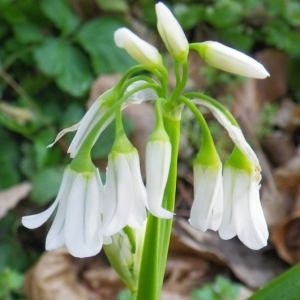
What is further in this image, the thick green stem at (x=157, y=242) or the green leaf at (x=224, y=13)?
the green leaf at (x=224, y=13)

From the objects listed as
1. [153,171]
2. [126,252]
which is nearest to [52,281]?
[126,252]

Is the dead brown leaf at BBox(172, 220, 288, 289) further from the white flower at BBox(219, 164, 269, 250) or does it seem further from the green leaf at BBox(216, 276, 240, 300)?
the white flower at BBox(219, 164, 269, 250)

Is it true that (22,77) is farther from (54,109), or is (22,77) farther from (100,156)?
(100,156)

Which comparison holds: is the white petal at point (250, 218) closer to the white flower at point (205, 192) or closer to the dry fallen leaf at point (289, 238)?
the white flower at point (205, 192)

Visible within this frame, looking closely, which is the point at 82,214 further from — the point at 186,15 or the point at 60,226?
the point at 186,15

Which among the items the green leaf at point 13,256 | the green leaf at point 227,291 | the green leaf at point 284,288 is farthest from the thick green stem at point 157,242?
the green leaf at point 13,256

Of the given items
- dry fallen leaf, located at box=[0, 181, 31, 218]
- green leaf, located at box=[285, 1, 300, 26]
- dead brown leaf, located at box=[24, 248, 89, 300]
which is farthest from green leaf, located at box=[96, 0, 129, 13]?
dead brown leaf, located at box=[24, 248, 89, 300]
